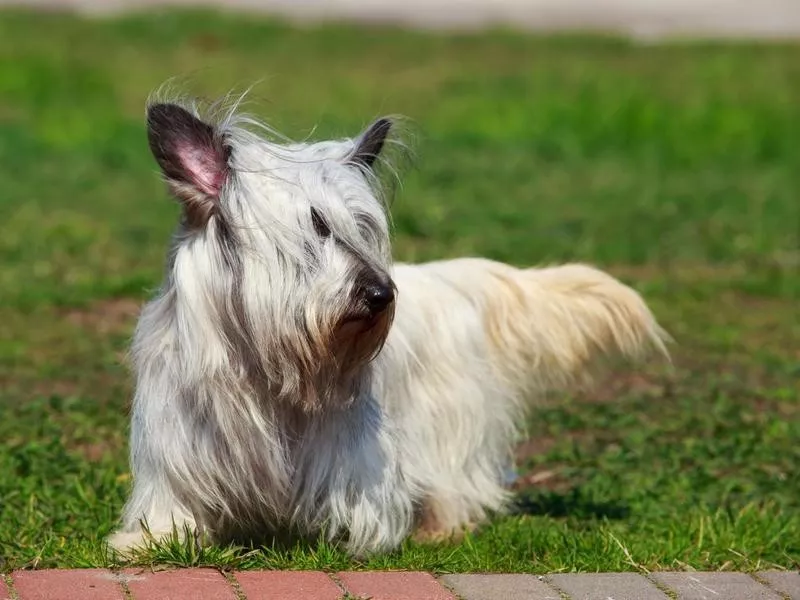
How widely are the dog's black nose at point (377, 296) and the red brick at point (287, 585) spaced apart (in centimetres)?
86

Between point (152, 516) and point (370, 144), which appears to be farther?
point (370, 144)

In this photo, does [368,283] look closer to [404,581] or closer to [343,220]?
[343,220]

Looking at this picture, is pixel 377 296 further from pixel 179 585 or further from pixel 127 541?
pixel 127 541

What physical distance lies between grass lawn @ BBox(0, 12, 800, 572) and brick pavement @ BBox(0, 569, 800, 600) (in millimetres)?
189

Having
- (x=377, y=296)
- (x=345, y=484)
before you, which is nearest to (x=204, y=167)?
(x=377, y=296)

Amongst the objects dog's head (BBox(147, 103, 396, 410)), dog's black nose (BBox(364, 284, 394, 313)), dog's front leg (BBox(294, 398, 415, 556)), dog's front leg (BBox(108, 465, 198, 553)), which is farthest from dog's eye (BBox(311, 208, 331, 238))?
dog's front leg (BBox(108, 465, 198, 553))

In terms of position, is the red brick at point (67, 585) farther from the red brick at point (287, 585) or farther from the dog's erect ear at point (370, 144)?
the dog's erect ear at point (370, 144)

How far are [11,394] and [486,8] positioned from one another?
18.7m

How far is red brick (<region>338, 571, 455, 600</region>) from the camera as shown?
4.55 metres

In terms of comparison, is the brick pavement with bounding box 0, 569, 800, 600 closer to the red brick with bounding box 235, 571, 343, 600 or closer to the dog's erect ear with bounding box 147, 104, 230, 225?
the red brick with bounding box 235, 571, 343, 600

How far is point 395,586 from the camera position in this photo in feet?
15.2

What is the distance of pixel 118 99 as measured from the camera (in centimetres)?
1656

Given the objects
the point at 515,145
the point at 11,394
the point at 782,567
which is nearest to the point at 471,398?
the point at 782,567

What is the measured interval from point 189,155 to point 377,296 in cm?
81
